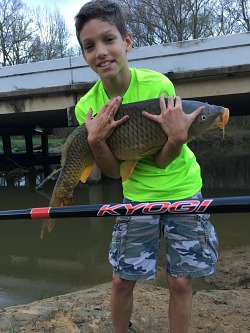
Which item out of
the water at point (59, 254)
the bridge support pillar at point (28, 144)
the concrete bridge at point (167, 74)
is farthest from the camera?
the bridge support pillar at point (28, 144)

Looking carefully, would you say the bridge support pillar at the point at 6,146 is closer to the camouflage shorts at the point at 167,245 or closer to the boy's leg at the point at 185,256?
the camouflage shorts at the point at 167,245

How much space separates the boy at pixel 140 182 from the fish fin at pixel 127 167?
0.14 feet

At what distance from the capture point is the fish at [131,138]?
1.87 m

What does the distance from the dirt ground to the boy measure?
64 centimetres

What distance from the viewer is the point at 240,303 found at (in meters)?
3.21

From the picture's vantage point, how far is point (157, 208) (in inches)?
70.9

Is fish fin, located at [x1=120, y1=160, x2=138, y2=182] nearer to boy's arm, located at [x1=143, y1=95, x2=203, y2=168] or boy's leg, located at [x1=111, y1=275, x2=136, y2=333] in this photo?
boy's arm, located at [x1=143, y1=95, x2=203, y2=168]

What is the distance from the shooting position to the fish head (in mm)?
1845

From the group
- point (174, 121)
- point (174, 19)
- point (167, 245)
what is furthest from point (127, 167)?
point (174, 19)

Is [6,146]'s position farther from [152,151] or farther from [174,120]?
[174,120]

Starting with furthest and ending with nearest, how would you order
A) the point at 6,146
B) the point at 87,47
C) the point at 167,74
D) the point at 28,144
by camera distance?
the point at 28,144 → the point at 6,146 → the point at 167,74 → the point at 87,47

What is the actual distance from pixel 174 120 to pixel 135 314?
1.77m

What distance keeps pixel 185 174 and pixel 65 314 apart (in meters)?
1.61

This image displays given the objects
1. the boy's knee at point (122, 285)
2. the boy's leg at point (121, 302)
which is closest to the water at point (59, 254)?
the boy's leg at point (121, 302)
